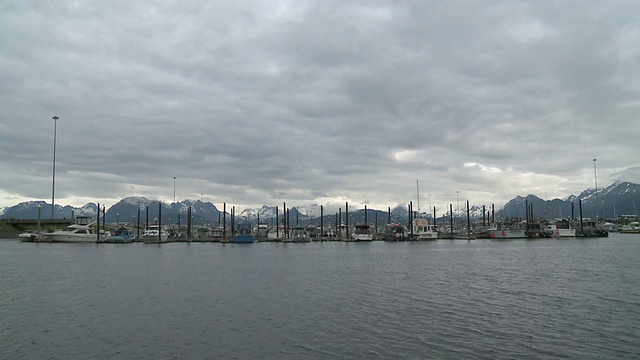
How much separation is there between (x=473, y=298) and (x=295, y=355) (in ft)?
59.2

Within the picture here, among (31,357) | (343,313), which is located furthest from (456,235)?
(31,357)

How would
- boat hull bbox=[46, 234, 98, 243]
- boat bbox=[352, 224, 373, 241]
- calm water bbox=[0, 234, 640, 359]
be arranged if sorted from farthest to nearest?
boat bbox=[352, 224, 373, 241]
boat hull bbox=[46, 234, 98, 243]
calm water bbox=[0, 234, 640, 359]

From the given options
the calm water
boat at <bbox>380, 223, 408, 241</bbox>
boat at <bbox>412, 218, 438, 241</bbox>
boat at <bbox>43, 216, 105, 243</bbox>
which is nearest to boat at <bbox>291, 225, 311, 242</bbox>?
boat at <bbox>380, 223, 408, 241</bbox>

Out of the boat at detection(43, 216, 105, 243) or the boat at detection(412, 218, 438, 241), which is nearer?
the boat at detection(43, 216, 105, 243)

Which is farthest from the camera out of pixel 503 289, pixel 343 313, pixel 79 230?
pixel 79 230

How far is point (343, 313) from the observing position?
99.1 ft

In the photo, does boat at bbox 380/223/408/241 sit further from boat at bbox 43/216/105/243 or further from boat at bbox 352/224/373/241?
boat at bbox 43/216/105/243

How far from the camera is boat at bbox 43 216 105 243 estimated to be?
130 metres

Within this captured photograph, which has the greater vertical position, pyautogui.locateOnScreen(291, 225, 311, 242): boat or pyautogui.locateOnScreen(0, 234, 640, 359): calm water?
pyautogui.locateOnScreen(291, 225, 311, 242): boat

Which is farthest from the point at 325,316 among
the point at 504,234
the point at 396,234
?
the point at 504,234

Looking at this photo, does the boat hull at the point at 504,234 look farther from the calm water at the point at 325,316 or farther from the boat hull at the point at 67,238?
the boat hull at the point at 67,238

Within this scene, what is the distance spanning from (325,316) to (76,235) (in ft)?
394

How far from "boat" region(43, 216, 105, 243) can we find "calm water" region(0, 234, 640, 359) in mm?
86274

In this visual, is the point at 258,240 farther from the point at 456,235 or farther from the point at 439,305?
the point at 439,305
